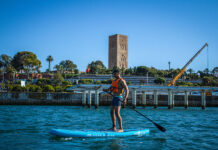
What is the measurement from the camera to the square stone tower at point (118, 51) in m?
179

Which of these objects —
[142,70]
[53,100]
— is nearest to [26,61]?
[53,100]

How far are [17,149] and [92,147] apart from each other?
2.39 meters

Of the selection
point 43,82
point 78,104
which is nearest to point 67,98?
point 78,104

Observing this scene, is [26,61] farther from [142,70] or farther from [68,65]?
[142,70]

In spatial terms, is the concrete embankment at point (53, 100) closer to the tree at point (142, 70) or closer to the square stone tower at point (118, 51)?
the tree at point (142, 70)

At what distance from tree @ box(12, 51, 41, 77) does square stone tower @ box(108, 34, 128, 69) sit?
75.8 meters

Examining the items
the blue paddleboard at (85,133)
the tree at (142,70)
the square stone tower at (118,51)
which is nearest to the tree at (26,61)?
the tree at (142,70)

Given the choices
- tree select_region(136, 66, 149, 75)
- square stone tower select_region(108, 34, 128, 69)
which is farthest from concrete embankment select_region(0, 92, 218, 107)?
square stone tower select_region(108, 34, 128, 69)

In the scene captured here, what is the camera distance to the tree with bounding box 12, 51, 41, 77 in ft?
354

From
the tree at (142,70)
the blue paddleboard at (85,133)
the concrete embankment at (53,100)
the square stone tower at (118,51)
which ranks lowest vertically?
the concrete embankment at (53,100)

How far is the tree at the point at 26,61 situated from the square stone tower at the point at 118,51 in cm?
7579

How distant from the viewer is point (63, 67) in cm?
14062

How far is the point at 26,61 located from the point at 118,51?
8470cm

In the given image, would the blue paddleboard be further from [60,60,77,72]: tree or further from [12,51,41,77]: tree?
[60,60,77,72]: tree
